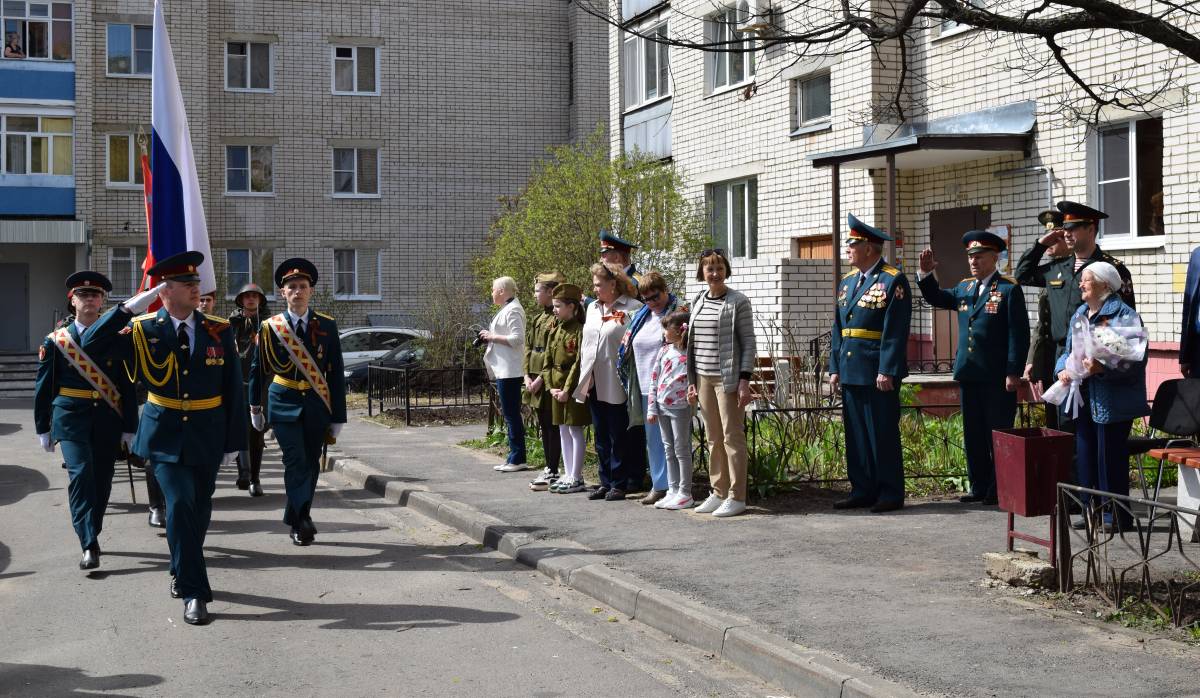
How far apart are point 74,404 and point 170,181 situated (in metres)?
3.71

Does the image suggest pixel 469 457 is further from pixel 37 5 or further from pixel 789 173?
pixel 37 5

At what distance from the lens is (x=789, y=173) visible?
21188 millimetres

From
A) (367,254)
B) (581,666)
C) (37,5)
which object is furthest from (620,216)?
(37,5)

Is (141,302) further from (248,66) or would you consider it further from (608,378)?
(248,66)

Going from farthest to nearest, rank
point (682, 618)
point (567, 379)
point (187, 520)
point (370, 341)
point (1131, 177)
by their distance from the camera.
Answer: point (370, 341) < point (1131, 177) < point (567, 379) < point (187, 520) < point (682, 618)

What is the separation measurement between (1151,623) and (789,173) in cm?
1577

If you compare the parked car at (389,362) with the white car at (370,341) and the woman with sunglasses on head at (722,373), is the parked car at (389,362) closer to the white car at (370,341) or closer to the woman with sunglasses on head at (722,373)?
the white car at (370,341)

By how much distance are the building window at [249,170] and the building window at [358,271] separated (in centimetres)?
284

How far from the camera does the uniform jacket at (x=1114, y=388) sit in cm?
778

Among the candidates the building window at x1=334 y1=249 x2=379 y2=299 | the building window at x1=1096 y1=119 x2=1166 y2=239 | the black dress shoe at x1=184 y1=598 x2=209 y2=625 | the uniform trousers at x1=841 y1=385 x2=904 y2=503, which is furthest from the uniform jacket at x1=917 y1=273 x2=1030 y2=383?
the building window at x1=334 y1=249 x2=379 y2=299

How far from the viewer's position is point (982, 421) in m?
10.0

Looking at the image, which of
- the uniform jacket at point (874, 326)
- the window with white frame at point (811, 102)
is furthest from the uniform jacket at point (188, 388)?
the window with white frame at point (811, 102)

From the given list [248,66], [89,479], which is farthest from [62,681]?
[248,66]

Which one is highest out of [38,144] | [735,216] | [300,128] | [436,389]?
[300,128]
